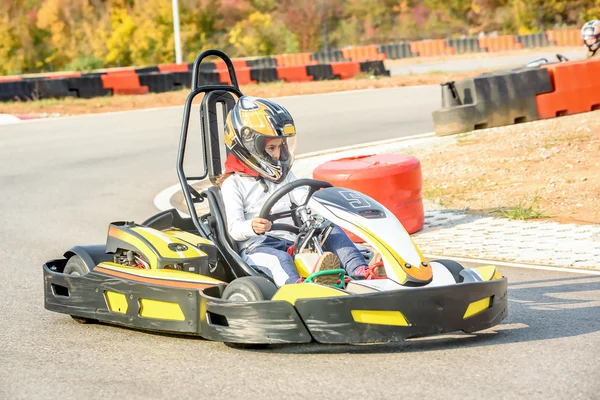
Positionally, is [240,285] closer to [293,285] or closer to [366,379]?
[293,285]

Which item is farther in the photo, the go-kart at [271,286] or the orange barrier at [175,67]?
the orange barrier at [175,67]

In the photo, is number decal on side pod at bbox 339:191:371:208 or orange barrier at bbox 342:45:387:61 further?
orange barrier at bbox 342:45:387:61

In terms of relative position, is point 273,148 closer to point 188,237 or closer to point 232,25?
point 188,237

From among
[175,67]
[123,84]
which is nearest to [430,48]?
[175,67]

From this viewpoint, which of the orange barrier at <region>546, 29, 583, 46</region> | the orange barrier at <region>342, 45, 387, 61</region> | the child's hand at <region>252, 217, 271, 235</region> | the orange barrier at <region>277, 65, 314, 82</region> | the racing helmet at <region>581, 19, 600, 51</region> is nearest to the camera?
the child's hand at <region>252, 217, 271, 235</region>

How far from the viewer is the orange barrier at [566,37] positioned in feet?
124

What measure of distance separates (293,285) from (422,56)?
3331 cm

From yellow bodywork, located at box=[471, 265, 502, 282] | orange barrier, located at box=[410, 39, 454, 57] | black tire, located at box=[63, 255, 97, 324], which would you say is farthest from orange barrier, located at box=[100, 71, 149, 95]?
orange barrier, located at box=[410, 39, 454, 57]

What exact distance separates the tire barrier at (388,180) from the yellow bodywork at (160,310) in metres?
3.01

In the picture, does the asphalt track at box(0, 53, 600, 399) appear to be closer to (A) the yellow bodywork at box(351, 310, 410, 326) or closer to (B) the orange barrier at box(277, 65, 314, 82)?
(A) the yellow bodywork at box(351, 310, 410, 326)

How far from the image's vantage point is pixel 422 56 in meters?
37.6

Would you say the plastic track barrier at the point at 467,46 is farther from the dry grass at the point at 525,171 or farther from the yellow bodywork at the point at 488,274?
the yellow bodywork at the point at 488,274

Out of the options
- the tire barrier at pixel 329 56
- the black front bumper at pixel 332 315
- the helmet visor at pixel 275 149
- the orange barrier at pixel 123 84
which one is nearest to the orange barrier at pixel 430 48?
the tire barrier at pixel 329 56

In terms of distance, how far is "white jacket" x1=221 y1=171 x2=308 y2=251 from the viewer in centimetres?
582
